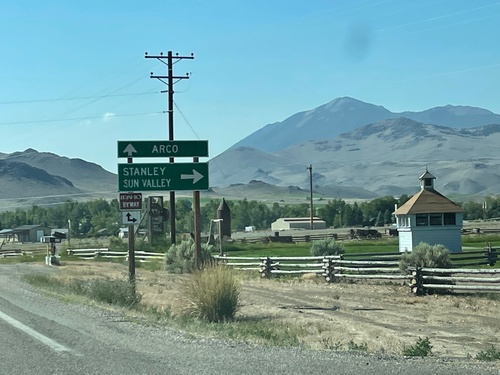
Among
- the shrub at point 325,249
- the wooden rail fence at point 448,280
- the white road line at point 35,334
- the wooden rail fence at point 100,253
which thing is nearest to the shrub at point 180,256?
the shrub at point 325,249

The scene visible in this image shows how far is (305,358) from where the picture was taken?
36.9 ft

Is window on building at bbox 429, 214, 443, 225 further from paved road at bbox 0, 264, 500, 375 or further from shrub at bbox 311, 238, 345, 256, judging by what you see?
paved road at bbox 0, 264, 500, 375

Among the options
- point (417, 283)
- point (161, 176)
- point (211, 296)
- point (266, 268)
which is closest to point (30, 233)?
point (266, 268)

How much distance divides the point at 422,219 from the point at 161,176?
104ft

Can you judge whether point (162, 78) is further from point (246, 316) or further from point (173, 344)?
point (173, 344)

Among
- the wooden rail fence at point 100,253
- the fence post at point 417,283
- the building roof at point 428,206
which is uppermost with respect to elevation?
the building roof at point 428,206

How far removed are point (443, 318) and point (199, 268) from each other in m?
6.82

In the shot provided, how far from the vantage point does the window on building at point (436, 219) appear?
5241 cm

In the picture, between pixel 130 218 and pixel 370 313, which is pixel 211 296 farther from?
pixel 370 313

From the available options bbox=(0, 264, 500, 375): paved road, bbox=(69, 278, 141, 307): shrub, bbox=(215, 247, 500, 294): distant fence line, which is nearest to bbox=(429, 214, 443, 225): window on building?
bbox=(215, 247, 500, 294): distant fence line

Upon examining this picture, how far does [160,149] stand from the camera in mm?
23812

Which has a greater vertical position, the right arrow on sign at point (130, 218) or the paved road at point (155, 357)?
the right arrow on sign at point (130, 218)

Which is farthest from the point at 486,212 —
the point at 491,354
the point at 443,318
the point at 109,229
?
the point at 491,354

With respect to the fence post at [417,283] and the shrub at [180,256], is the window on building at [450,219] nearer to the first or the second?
the shrub at [180,256]
